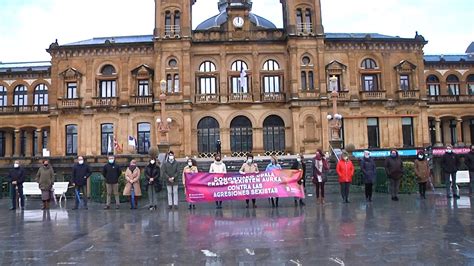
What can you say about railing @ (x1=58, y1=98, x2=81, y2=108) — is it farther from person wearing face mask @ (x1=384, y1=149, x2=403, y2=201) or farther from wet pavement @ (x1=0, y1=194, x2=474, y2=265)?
person wearing face mask @ (x1=384, y1=149, x2=403, y2=201)

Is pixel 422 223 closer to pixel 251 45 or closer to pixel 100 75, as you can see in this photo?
pixel 251 45

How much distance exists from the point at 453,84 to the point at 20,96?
179 ft

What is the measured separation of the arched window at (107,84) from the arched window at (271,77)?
51.9ft

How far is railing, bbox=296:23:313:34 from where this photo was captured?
141 feet

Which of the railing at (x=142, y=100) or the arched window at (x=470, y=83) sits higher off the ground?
the arched window at (x=470, y=83)

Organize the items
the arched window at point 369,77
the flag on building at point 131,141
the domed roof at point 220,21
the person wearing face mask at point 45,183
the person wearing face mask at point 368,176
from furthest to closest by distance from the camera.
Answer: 1. the domed roof at point 220,21
2. the arched window at point 369,77
3. the flag on building at point 131,141
4. the person wearing face mask at point 45,183
5. the person wearing face mask at point 368,176

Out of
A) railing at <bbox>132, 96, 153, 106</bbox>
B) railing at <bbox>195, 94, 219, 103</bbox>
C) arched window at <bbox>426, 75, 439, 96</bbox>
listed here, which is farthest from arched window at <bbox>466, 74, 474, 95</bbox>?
railing at <bbox>132, 96, 153, 106</bbox>

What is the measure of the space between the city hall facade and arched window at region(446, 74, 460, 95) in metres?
10.3

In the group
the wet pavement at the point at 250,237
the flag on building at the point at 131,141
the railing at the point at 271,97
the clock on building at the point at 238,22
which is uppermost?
the clock on building at the point at 238,22

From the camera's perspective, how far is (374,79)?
44.8m

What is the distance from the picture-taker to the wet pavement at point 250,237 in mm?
7688

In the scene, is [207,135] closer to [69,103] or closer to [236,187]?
[69,103]

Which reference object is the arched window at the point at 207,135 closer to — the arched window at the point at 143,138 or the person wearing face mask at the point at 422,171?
the arched window at the point at 143,138

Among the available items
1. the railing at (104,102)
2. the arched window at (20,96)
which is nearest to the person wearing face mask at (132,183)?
the railing at (104,102)
